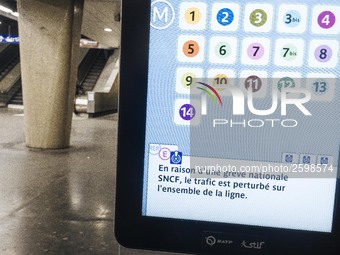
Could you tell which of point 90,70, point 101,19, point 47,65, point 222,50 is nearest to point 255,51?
point 222,50

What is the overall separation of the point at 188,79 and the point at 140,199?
210mm

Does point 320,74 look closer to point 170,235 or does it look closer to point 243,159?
point 243,159

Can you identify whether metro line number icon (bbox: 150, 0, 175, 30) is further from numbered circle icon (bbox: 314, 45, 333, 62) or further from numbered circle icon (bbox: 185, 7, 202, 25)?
numbered circle icon (bbox: 314, 45, 333, 62)

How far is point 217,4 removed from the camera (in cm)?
55

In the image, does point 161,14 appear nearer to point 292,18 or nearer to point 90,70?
point 292,18

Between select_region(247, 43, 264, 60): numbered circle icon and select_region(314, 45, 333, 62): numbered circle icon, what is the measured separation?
3.3 inches

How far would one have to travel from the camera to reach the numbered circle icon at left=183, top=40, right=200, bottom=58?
0.56 m

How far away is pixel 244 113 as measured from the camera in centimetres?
54

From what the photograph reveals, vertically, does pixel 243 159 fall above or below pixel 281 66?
below

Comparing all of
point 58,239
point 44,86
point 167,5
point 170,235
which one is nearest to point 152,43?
point 167,5

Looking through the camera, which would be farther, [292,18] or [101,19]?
[101,19]

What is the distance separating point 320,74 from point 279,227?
9.8 inches

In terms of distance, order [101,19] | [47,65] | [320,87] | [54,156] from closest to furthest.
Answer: [320,87], [54,156], [47,65], [101,19]

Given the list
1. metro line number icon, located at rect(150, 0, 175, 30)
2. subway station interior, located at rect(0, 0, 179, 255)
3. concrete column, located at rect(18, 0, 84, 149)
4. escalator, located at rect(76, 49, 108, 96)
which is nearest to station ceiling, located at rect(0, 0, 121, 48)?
subway station interior, located at rect(0, 0, 179, 255)
